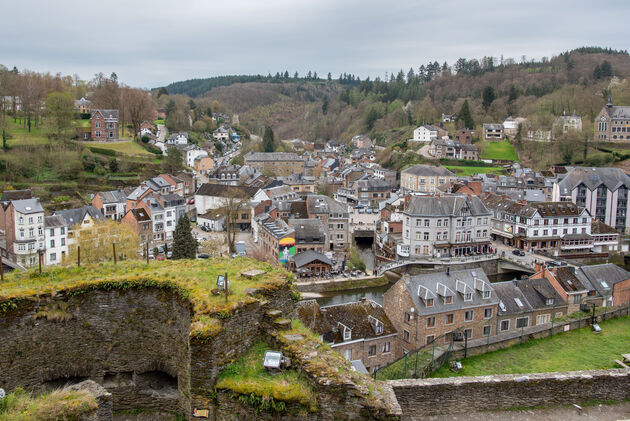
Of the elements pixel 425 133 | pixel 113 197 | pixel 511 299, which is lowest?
pixel 511 299

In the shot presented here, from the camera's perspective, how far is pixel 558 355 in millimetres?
17688

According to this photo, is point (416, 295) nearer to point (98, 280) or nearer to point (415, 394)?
point (415, 394)

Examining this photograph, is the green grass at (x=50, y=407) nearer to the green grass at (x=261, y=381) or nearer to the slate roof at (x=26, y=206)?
the green grass at (x=261, y=381)

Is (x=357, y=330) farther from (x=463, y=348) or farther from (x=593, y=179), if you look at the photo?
(x=593, y=179)

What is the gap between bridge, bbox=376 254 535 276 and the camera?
1382 inches

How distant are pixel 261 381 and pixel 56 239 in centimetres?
2851

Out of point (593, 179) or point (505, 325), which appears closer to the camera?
point (505, 325)

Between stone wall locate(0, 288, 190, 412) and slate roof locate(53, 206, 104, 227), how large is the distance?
26.4m

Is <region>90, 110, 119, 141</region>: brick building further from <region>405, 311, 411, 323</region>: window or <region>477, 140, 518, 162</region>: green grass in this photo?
<region>477, 140, 518, 162</region>: green grass

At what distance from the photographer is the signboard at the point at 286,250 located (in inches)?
1313

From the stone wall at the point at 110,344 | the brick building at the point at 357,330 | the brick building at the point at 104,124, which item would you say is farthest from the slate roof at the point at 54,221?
the brick building at the point at 104,124

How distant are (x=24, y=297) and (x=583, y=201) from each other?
4836 cm

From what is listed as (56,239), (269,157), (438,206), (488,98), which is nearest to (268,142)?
(269,157)

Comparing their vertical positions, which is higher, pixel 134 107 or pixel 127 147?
pixel 134 107
